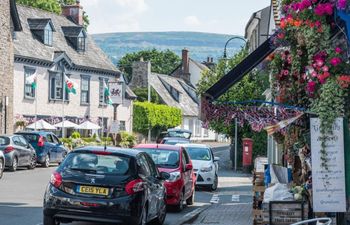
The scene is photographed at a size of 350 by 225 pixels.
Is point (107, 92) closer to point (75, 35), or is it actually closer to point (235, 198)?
point (75, 35)

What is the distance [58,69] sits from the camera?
53.9 m

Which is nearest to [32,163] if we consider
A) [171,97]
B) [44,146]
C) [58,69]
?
[44,146]

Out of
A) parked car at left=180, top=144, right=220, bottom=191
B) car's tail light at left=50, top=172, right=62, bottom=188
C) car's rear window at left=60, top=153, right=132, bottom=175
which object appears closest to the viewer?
car's tail light at left=50, top=172, right=62, bottom=188

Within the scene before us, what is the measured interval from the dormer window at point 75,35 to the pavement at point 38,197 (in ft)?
78.0

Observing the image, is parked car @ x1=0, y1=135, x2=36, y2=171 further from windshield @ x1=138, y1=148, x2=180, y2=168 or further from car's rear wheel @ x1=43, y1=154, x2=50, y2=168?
windshield @ x1=138, y1=148, x2=180, y2=168

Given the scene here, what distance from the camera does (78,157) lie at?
1430cm

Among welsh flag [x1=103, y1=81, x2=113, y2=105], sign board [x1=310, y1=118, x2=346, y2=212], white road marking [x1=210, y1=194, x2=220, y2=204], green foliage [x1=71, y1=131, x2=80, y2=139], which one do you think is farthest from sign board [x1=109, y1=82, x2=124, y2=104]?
sign board [x1=310, y1=118, x2=346, y2=212]

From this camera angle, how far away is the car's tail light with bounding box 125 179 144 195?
44.5ft

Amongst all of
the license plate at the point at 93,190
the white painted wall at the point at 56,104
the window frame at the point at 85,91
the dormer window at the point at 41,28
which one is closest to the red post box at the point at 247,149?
the white painted wall at the point at 56,104

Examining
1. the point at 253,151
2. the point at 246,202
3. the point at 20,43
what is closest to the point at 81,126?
the point at 20,43

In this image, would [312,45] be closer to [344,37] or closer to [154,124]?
[344,37]

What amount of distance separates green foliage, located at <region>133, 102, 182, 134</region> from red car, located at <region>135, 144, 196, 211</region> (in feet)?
169

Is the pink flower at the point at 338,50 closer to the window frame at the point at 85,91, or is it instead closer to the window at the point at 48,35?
the window at the point at 48,35

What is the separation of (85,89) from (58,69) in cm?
494
